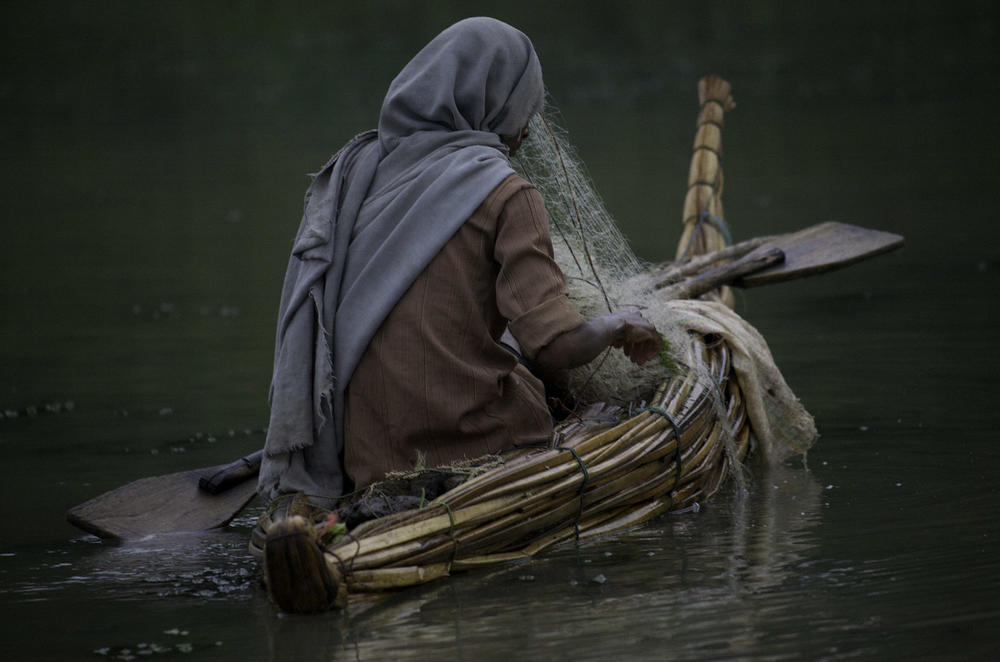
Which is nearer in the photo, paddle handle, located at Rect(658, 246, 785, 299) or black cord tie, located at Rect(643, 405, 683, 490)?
black cord tie, located at Rect(643, 405, 683, 490)

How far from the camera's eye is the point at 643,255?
962cm

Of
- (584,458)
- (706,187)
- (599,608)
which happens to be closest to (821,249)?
(706,187)

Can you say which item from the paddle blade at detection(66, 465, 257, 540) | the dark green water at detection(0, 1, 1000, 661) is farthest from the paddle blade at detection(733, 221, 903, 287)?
the paddle blade at detection(66, 465, 257, 540)

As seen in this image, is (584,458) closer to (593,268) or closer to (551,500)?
(551,500)

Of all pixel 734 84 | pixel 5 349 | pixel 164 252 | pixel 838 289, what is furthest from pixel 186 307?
pixel 734 84

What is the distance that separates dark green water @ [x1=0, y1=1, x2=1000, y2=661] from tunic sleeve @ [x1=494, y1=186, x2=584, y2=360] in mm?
652

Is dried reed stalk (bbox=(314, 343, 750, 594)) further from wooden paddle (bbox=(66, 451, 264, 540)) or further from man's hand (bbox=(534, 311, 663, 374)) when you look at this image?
wooden paddle (bbox=(66, 451, 264, 540))

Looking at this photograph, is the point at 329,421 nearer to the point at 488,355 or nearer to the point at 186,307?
the point at 488,355

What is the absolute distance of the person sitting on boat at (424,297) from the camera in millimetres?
3785

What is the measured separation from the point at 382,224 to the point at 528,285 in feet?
1.40

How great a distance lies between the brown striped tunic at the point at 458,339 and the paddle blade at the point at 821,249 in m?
2.20

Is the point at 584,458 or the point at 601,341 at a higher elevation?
the point at 601,341

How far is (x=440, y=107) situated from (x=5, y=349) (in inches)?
182

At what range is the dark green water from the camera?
137 inches
